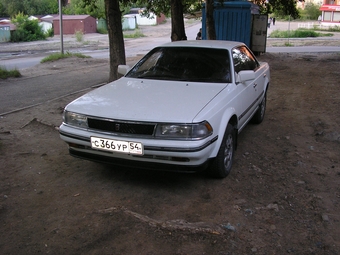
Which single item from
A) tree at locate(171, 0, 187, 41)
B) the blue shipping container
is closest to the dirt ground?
tree at locate(171, 0, 187, 41)

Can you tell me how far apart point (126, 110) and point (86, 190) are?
996 millimetres

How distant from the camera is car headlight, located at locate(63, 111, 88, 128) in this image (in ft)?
13.1

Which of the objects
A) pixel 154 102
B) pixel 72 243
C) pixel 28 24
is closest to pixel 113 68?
pixel 154 102

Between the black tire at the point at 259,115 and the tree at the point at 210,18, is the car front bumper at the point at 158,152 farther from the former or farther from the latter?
the tree at the point at 210,18

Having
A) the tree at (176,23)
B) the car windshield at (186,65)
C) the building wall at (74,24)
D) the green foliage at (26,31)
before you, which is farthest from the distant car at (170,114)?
the building wall at (74,24)

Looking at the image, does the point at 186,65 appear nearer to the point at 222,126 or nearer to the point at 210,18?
the point at 222,126

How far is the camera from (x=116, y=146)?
3750mm

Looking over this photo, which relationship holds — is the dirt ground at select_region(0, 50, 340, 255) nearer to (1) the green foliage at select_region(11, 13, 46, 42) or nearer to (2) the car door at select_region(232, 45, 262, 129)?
(2) the car door at select_region(232, 45, 262, 129)

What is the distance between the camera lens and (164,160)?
368 centimetres

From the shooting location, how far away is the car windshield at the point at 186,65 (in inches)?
190

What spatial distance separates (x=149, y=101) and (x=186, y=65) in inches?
45.6

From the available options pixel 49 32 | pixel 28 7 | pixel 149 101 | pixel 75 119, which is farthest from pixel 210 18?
pixel 28 7

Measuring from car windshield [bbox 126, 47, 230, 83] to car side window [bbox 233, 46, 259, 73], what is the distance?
240 mm

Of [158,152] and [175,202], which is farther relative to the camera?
[175,202]
